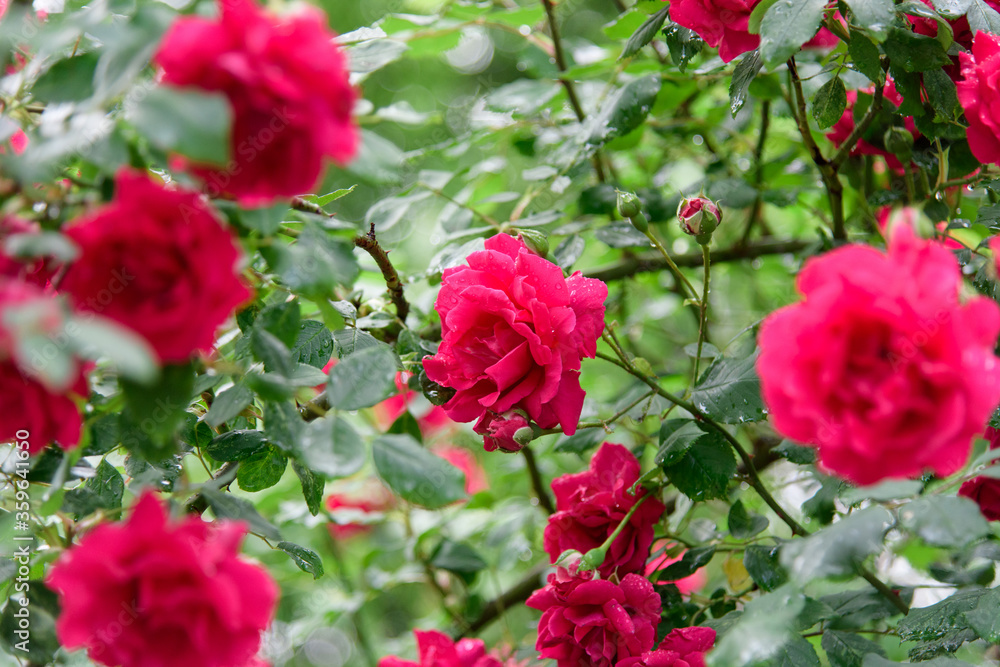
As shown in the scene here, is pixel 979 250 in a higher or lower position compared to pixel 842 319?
lower

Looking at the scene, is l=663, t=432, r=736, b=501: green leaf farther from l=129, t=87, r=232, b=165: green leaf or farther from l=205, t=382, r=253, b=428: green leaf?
l=129, t=87, r=232, b=165: green leaf

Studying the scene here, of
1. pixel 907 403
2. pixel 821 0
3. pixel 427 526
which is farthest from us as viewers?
pixel 427 526

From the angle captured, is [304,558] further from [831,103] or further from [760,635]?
[831,103]

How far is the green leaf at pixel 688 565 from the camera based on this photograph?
2.82 feet

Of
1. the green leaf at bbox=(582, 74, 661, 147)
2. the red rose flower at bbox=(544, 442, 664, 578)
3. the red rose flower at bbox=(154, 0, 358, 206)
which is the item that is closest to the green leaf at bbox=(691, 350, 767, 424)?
the red rose flower at bbox=(544, 442, 664, 578)

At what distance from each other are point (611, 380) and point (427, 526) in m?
0.81

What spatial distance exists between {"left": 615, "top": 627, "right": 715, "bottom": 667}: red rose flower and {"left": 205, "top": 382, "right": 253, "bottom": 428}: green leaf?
1.41 feet

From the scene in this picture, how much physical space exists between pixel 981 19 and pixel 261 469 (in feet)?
2.76

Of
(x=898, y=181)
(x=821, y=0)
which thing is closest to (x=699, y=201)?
(x=821, y=0)

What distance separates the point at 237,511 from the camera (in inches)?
22.8

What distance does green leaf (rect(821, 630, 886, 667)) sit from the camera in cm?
76

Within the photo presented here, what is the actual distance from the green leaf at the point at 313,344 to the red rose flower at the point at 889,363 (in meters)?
0.47

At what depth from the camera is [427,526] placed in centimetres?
134

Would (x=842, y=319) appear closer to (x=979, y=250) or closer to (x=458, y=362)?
(x=458, y=362)
